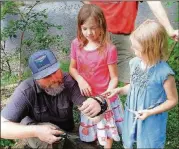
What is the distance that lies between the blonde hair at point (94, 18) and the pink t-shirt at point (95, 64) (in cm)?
2

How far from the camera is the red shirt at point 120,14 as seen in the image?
1117mm

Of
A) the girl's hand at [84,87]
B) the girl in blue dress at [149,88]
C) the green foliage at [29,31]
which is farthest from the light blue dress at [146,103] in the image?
the green foliage at [29,31]

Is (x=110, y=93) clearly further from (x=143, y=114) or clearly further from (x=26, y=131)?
(x=26, y=131)

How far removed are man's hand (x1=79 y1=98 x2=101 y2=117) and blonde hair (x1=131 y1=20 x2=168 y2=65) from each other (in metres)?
0.18

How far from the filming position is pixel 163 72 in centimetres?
102

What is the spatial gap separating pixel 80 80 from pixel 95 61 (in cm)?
8

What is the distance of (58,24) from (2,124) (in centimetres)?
32

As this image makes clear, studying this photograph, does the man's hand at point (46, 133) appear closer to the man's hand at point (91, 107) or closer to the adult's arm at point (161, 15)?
the man's hand at point (91, 107)

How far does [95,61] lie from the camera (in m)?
1.08

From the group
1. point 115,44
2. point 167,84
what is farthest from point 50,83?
point 167,84

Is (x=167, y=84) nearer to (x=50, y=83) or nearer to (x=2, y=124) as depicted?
(x=50, y=83)

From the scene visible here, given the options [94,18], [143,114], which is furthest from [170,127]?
[94,18]

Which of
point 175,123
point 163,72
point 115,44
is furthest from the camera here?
point 175,123

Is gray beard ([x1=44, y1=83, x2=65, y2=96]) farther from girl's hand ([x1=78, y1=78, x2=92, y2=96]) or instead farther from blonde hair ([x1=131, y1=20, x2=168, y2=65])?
blonde hair ([x1=131, y1=20, x2=168, y2=65])
